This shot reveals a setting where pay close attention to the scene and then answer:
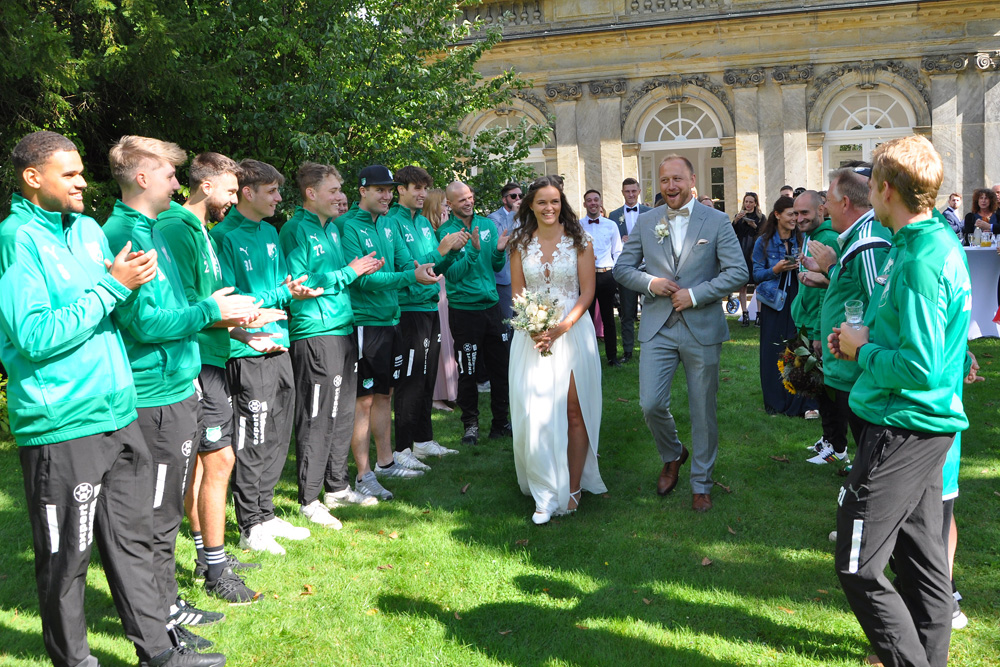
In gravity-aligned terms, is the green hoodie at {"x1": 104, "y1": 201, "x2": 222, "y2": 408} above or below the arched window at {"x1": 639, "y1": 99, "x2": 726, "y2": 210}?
below

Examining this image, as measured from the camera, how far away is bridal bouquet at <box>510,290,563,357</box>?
577 centimetres

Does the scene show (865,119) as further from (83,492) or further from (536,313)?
(83,492)

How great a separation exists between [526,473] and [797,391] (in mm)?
A: 2320

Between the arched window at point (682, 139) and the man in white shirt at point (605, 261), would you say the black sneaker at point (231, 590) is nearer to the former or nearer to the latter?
the man in white shirt at point (605, 261)

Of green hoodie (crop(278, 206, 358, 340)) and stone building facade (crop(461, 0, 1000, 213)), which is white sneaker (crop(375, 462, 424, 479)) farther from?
stone building facade (crop(461, 0, 1000, 213))

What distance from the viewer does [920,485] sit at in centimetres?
311

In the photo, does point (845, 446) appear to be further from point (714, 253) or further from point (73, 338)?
point (73, 338)

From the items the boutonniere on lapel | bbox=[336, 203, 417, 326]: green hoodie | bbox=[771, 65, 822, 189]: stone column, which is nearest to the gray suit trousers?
the boutonniere on lapel

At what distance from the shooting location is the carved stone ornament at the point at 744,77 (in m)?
18.8

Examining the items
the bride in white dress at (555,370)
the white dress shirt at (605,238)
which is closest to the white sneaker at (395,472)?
the bride in white dress at (555,370)

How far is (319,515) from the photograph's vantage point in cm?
584

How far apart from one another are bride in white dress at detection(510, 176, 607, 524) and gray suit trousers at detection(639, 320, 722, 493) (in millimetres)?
401

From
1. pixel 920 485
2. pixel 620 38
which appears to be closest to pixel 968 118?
pixel 620 38

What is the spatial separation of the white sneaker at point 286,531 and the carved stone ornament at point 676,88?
16.0 m
